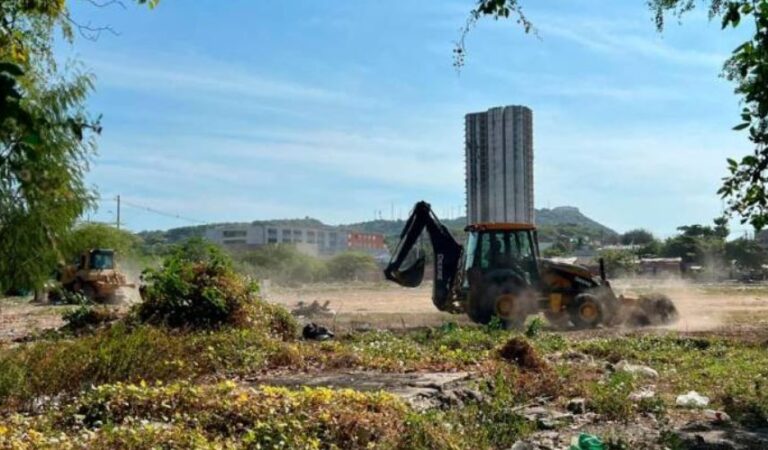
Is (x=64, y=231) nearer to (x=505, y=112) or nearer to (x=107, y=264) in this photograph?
(x=107, y=264)

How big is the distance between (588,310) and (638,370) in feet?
26.5

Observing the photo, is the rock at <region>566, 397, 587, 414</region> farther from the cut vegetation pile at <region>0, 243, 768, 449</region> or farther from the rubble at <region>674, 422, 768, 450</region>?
the rubble at <region>674, 422, 768, 450</region>

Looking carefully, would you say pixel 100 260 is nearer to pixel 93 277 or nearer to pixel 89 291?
pixel 93 277

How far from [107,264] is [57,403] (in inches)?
1085

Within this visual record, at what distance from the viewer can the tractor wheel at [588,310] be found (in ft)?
62.7

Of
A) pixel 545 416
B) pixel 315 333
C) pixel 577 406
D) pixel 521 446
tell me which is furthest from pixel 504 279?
pixel 521 446

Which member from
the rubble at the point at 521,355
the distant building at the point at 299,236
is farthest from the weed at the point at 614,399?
the distant building at the point at 299,236

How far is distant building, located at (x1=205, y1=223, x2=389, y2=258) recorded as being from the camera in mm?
136875

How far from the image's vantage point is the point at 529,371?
378 inches

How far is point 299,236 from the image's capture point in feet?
490

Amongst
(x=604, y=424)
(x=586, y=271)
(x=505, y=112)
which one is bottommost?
(x=604, y=424)

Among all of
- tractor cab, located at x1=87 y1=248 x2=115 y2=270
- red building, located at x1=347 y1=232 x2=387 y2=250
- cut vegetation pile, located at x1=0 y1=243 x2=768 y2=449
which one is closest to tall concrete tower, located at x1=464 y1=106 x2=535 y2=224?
tractor cab, located at x1=87 y1=248 x2=115 y2=270

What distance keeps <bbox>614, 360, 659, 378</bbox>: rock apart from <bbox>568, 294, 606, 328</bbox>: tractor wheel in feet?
23.7

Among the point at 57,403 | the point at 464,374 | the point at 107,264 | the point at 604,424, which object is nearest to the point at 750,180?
the point at 604,424
